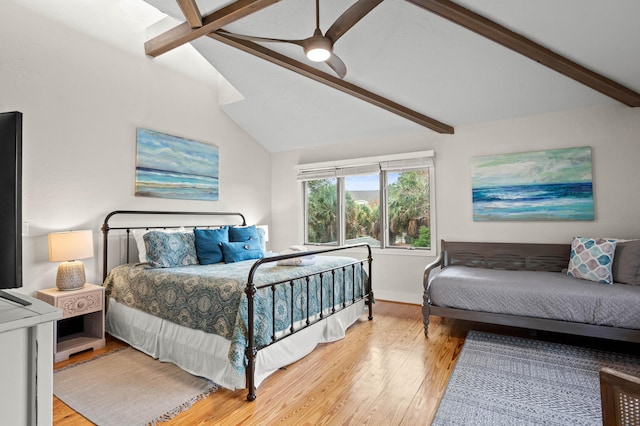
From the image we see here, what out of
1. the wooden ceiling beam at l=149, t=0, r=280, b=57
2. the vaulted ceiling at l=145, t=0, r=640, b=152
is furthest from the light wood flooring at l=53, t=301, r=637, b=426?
the wooden ceiling beam at l=149, t=0, r=280, b=57

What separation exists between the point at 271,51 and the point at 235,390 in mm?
2952

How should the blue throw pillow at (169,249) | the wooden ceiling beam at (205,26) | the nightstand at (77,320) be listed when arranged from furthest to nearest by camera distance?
the blue throw pillow at (169,249) < the nightstand at (77,320) < the wooden ceiling beam at (205,26)

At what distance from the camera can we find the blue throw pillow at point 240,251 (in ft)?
12.0

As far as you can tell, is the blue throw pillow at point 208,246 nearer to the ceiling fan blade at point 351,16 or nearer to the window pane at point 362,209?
the window pane at point 362,209

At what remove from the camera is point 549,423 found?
189 cm

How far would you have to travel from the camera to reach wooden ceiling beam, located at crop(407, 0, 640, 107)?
2.22 meters

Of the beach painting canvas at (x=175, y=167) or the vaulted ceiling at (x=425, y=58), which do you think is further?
the beach painting canvas at (x=175, y=167)

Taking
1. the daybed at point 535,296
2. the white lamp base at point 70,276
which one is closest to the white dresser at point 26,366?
the white lamp base at point 70,276

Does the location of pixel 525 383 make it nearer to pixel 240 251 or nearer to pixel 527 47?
pixel 527 47

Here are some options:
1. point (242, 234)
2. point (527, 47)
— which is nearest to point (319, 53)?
point (527, 47)

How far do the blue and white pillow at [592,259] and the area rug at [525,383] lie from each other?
664 millimetres

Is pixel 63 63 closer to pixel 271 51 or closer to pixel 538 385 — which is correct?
pixel 271 51

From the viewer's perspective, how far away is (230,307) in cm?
231

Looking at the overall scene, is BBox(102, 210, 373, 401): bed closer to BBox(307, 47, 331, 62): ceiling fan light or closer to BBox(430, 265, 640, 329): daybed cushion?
BBox(430, 265, 640, 329): daybed cushion
